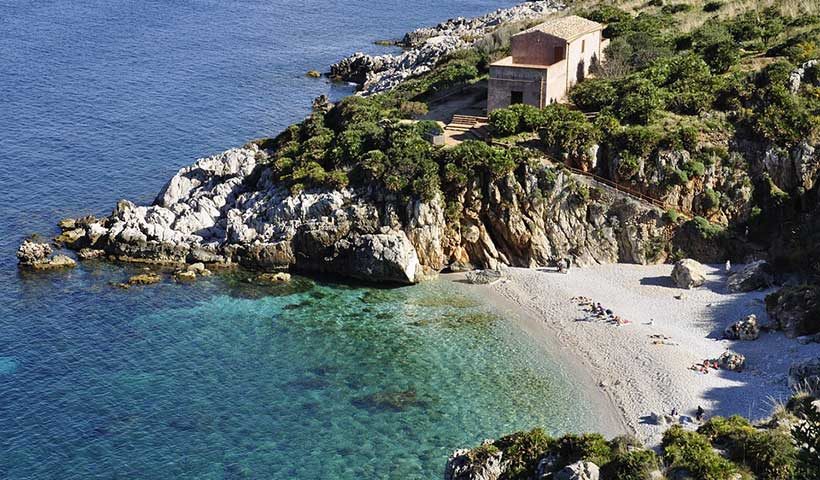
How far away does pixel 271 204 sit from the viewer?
206 ft

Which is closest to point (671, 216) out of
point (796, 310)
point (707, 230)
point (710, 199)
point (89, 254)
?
point (707, 230)

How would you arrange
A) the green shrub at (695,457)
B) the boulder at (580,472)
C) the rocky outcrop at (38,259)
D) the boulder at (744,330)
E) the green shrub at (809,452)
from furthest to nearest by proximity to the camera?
1. the rocky outcrop at (38,259)
2. the boulder at (744,330)
3. the boulder at (580,472)
4. the green shrub at (695,457)
5. the green shrub at (809,452)

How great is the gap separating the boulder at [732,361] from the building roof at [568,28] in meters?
32.3

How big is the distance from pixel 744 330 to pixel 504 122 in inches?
921

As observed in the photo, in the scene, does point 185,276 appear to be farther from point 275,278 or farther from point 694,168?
point 694,168

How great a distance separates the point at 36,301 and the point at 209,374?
51.9ft

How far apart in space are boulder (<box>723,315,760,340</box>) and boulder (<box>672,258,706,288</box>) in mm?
5608

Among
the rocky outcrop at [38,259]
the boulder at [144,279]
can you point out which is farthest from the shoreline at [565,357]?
the rocky outcrop at [38,259]

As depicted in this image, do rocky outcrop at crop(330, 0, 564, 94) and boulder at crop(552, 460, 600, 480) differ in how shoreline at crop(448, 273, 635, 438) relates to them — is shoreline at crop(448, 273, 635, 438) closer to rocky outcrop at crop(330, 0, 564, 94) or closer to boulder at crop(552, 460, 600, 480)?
boulder at crop(552, 460, 600, 480)

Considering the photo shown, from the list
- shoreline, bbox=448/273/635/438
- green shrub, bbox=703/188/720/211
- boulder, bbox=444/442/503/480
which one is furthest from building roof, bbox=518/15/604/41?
boulder, bbox=444/442/503/480

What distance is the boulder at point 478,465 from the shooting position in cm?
3200

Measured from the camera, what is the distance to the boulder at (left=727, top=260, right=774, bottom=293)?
171 feet

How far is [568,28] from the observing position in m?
72.4

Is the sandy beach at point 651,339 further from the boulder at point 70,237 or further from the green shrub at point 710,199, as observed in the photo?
the boulder at point 70,237
